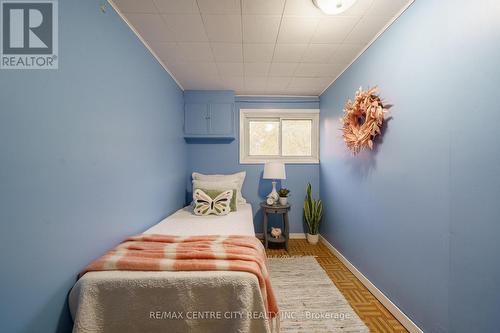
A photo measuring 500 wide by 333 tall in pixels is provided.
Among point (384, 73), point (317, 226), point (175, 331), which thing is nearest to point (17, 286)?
point (175, 331)

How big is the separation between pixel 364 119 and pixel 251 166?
1904 mm

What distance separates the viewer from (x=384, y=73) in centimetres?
181

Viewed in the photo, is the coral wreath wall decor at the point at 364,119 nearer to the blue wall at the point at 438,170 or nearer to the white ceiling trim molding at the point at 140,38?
the blue wall at the point at 438,170

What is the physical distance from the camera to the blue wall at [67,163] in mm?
900

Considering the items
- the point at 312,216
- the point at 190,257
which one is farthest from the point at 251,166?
the point at 190,257

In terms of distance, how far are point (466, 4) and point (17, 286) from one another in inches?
105

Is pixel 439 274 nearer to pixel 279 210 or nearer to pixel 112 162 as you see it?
pixel 279 210

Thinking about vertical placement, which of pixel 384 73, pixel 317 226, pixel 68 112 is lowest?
pixel 317 226

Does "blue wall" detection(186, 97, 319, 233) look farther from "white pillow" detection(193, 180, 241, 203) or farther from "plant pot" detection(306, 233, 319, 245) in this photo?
"white pillow" detection(193, 180, 241, 203)

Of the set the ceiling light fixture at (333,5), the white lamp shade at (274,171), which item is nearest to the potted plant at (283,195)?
the white lamp shade at (274,171)

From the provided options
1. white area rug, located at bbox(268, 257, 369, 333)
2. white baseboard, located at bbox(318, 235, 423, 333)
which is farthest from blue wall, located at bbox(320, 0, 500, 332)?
white area rug, located at bbox(268, 257, 369, 333)

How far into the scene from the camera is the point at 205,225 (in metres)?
2.11

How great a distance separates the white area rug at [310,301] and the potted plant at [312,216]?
0.77 m

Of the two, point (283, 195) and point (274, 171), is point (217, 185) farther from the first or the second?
point (283, 195)
